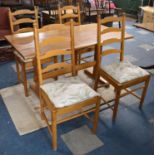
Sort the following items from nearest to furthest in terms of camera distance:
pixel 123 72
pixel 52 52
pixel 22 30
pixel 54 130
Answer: pixel 54 130 < pixel 52 52 < pixel 123 72 < pixel 22 30

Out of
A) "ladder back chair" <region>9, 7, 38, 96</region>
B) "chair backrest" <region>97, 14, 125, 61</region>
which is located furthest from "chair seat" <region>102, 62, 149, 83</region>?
"ladder back chair" <region>9, 7, 38, 96</region>

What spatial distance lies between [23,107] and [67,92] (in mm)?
780

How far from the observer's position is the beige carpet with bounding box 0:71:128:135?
2062mm

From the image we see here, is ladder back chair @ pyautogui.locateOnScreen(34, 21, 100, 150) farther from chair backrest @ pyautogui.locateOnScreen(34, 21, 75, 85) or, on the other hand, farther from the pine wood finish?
the pine wood finish

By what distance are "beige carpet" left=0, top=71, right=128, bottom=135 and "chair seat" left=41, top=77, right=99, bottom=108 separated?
0.47m

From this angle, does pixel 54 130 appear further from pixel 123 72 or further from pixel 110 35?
pixel 110 35

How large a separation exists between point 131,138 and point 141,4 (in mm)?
5053

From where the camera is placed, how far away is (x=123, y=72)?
2.10m

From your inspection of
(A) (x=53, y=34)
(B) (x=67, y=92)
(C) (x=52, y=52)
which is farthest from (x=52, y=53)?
(A) (x=53, y=34)

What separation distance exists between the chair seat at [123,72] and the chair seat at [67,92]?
38 centimetres

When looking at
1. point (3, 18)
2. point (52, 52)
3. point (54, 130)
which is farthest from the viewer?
point (3, 18)

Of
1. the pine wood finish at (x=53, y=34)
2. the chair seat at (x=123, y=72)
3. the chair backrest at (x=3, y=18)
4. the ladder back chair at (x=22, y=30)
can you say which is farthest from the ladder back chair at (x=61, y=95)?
the chair backrest at (x=3, y=18)

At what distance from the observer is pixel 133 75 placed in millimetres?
2066

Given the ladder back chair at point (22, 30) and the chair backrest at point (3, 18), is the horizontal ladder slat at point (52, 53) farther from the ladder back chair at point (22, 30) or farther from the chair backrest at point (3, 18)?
the chair backrest at point (3, 18)
